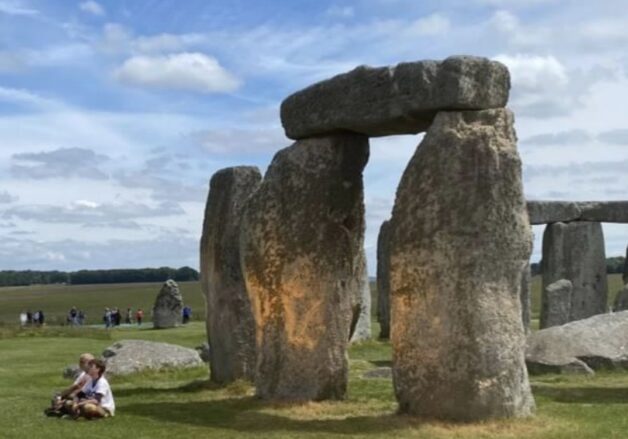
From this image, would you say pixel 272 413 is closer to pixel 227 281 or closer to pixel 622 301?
pixel 227 281

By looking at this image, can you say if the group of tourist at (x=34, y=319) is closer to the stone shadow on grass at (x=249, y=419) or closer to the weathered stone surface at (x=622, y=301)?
the weathered stone surface at (x=622, y=301)

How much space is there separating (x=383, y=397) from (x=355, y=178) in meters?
3.81

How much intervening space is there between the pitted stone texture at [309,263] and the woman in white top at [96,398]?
8.53 ft

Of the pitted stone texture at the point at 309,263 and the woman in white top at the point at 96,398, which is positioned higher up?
the pitted stone texture at the point at 309,263

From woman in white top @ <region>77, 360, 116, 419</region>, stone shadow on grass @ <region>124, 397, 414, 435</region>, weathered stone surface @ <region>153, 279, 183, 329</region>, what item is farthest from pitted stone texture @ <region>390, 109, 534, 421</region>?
weathered stone surface @ <region>153, 279, 183, 329</region>

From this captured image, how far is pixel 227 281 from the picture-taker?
64.1ft

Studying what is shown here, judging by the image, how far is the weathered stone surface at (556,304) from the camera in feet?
101

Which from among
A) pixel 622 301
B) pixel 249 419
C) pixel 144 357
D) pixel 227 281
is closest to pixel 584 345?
pixel 227 281

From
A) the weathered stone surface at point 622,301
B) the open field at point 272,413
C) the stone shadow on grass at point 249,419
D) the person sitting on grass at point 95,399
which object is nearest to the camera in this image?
the open field at point 272,413

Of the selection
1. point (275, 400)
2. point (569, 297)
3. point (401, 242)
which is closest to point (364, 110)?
point (401, 242)

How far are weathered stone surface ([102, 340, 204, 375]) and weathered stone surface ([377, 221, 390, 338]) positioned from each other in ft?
31.6

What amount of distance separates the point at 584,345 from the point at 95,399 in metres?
10.8

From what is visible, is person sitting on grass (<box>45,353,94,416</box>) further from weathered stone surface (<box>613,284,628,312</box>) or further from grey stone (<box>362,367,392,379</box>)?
weathered stone surface (<box>613,284,628,312</box>)

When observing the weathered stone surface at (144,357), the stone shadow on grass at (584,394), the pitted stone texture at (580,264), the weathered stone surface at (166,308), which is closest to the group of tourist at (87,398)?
the weathered stone surface at (144,357)
